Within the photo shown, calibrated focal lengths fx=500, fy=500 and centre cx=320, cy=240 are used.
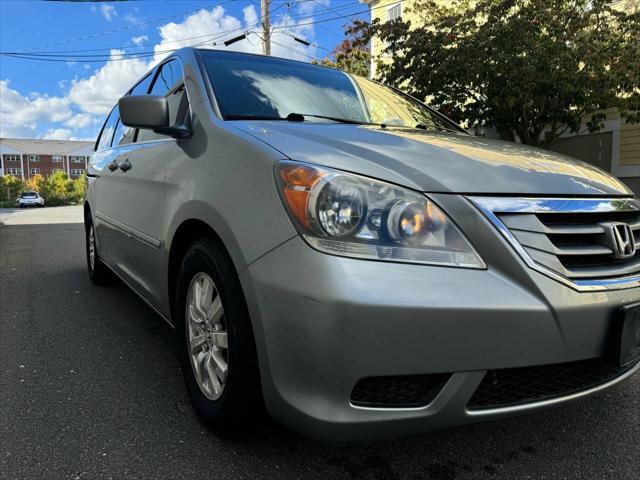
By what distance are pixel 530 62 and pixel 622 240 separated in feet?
24.2

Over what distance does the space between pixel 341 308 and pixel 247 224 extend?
0.47 meters

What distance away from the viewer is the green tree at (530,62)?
809cm

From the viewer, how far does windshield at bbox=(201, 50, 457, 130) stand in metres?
2.34

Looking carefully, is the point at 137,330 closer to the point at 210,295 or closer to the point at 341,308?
the point at 210,295

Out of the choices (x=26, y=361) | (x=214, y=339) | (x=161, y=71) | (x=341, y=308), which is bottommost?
(x=26, y=361)

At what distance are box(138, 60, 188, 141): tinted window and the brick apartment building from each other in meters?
82.2

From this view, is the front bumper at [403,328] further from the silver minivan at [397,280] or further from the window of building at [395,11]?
the window of building at [395,11]

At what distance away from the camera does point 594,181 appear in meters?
1.88

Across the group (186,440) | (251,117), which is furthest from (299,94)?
(186,440)

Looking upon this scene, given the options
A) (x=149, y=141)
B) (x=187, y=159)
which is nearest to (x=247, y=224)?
(x=187, y=159)

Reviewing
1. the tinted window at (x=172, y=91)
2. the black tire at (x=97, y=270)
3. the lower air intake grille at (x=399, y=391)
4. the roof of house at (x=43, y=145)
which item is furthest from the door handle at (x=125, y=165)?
the roof of house at (x=43, y=145)

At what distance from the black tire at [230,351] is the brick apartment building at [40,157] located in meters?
83.6

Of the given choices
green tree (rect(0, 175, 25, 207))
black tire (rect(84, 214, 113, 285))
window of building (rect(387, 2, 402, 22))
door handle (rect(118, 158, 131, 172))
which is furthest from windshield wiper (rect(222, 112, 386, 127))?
green tree (rect(0, 175, 25, 207))

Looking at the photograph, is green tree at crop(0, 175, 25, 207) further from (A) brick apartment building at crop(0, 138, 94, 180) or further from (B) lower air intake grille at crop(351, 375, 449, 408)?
(B) lower air intake grille at crop(351, 375, 449, 408)
